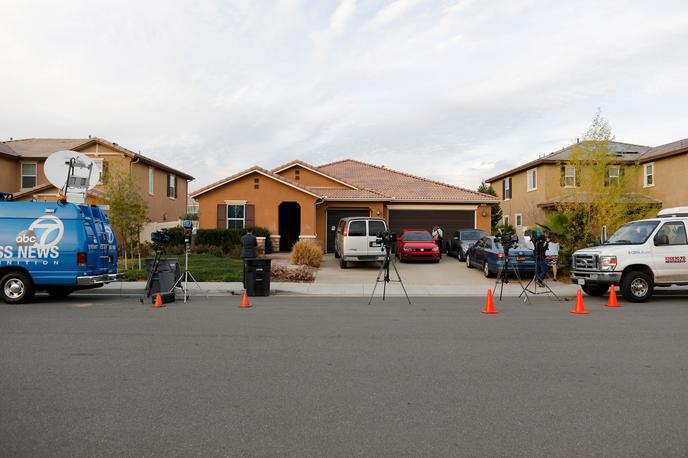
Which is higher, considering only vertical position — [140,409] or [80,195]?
[80,195]

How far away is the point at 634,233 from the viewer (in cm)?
1453

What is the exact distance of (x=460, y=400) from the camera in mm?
5328

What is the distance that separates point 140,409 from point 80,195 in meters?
12.4

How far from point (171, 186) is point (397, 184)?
15404 millimetres

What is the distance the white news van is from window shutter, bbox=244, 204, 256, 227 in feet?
58.4

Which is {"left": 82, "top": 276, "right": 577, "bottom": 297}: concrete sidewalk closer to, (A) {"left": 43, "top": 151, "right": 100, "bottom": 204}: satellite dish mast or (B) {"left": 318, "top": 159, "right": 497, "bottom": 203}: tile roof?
(A) {"left": 43, "top": 151, "right": 100, "bottom": 204}: satellite dish mast

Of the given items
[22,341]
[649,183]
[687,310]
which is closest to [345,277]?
[687,310]

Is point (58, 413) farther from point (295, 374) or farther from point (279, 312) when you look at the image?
point (279, 312)

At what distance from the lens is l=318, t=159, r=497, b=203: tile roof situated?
30578 mm

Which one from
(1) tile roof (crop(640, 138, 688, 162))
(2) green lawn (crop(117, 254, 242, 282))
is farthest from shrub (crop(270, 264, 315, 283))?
(1) tile roof (crop(640, 138, 688, 162))

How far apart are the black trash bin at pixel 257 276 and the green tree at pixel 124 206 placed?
7.32 metres

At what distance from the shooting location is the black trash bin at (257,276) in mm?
14289

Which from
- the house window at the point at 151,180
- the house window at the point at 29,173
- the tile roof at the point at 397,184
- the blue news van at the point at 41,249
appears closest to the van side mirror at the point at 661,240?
the blue news van at the point at 41,249

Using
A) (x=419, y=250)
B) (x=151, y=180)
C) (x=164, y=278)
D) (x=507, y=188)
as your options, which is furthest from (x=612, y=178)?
(x=151, y=180)
